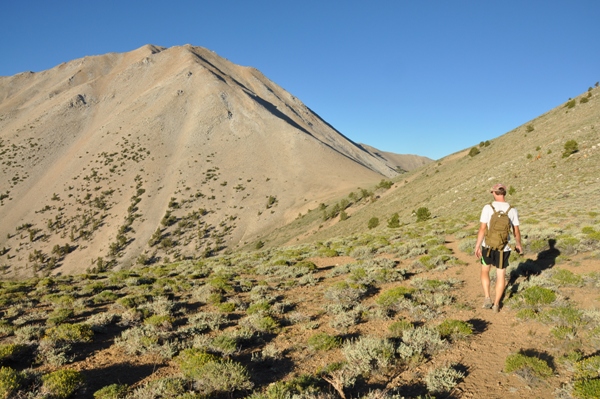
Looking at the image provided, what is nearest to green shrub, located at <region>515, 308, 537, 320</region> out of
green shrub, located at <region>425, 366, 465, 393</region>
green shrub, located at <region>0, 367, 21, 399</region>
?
green shrub, located at <region>425, 366, 465, 393</region>

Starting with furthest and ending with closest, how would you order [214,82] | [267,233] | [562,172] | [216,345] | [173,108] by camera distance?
[214,82]
[173,108]
[267,233]
[562,172]
[216,345]

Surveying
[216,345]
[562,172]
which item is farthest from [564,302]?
[562,172]

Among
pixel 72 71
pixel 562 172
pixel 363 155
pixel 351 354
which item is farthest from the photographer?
pixel 363 155

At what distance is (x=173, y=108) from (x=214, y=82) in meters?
22.3

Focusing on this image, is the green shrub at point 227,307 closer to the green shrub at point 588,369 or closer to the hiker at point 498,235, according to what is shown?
the hiker at point 498,235

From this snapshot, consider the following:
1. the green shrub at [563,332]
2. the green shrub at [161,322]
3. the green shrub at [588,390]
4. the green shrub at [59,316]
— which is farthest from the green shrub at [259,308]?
the green shrub at [588,390]

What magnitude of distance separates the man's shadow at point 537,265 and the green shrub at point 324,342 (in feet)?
21.0

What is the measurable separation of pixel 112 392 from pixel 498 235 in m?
8.50

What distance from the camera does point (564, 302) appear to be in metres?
7.32

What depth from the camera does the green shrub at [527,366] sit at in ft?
15.7

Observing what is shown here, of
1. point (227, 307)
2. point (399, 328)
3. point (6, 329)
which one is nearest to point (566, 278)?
point (399, 328)

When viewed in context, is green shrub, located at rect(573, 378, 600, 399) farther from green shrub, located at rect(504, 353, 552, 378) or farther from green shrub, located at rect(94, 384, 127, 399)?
green shrub, located at rect(94, 384, 127, 399)

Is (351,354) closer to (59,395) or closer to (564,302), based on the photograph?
(59,395)

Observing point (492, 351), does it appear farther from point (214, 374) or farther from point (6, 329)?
point (6, 329)
